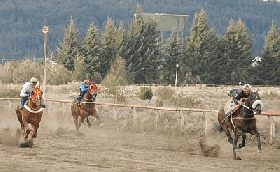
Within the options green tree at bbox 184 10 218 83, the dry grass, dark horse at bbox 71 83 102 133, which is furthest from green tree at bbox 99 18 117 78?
dark horse at bbox 71 83 102 133

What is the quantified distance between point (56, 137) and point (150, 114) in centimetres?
733

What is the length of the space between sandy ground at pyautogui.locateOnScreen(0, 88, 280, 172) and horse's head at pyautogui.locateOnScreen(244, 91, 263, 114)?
1.27m

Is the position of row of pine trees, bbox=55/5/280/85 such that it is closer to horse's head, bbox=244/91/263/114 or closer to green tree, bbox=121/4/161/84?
green tree, bbox=121/4/161/84

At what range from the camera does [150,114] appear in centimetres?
3039

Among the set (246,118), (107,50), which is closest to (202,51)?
(107,50)

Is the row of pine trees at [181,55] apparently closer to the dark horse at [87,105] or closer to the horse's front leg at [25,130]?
the dark horse at [87,105]

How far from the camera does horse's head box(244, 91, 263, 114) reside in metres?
18.1

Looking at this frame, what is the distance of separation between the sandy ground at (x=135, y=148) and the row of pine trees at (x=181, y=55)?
42460mm

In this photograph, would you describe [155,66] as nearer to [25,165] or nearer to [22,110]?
[22,110]

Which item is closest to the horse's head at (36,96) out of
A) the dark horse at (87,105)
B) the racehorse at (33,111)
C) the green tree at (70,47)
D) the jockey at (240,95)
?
the racehorse at (33,111)

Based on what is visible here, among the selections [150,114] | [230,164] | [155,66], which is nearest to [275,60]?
[155,66]

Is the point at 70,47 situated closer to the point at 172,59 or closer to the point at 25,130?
the point at 172,59

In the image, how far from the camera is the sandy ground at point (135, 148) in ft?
50.7

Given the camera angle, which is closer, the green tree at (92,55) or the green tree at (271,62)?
the green tree at (271,62)
